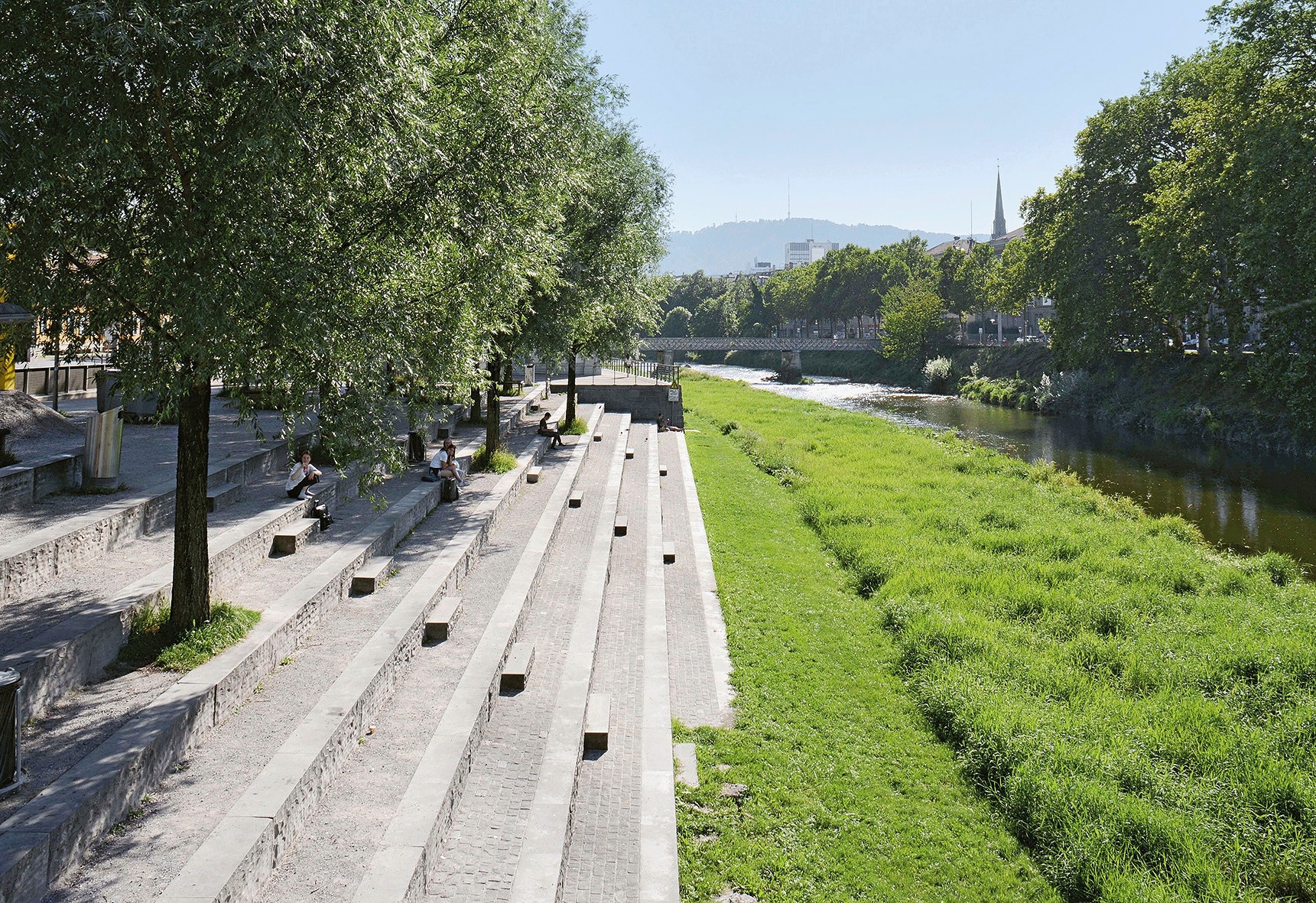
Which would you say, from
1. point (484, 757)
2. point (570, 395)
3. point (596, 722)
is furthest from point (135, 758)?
point (570, 395)

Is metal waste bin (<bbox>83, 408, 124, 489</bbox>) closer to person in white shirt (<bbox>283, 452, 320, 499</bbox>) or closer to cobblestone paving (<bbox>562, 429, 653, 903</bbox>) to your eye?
person in white shirt (<bbox>283, 452, 320, 499</bbox>)

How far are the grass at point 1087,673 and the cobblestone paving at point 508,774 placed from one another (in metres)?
1.80

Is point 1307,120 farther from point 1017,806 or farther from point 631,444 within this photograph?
point 1017,806

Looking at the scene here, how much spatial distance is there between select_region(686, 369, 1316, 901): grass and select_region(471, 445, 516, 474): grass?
4.69 metres

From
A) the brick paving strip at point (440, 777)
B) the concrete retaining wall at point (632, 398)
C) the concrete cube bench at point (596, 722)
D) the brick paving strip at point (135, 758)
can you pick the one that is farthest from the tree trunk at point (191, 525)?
the concrete retaining wall at point (632, 398)

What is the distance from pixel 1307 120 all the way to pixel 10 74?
35998mm

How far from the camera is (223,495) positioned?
38.6ft

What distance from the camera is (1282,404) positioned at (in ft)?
116

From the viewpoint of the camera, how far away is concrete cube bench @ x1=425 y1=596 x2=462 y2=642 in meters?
9.54

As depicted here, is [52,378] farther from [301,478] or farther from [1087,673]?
[1087,673]

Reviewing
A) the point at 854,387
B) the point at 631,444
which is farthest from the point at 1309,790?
the point at 854,387

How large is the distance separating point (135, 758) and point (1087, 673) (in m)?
10.1

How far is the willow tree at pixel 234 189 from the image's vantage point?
20.8 feet

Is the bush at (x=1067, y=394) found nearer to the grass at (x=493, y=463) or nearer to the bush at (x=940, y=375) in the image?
the bush at (x=940, y=375)
